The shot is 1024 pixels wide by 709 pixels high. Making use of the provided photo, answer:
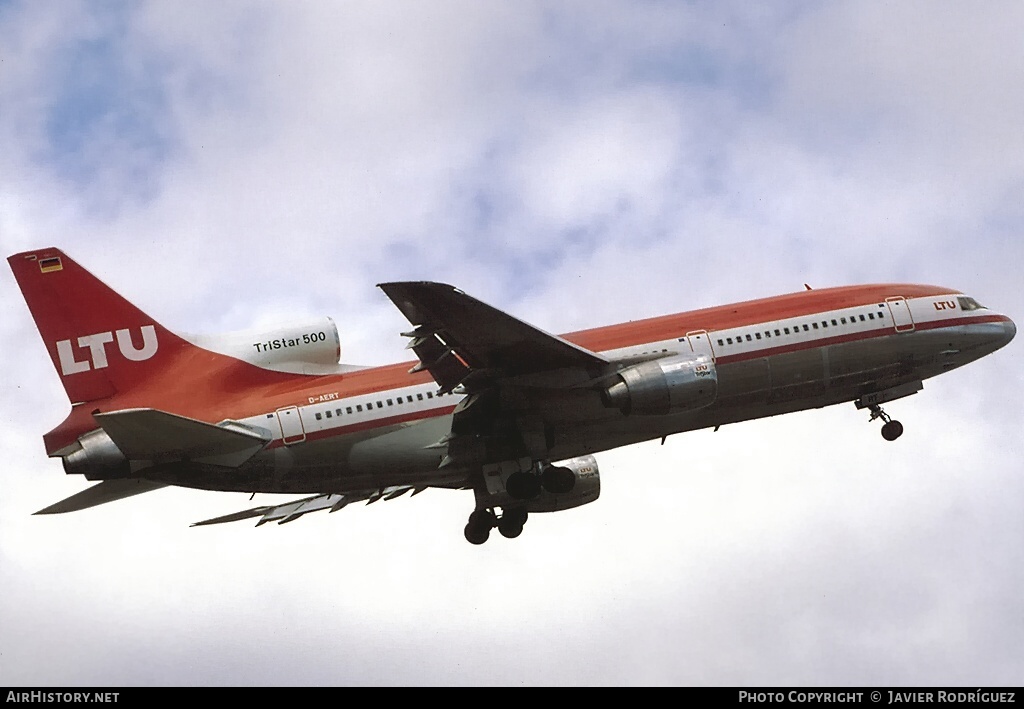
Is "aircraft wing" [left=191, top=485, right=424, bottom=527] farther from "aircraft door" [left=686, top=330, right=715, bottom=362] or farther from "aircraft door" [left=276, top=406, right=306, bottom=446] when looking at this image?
"aircraft door" [left=686, top=330, right=715, bottom=362]

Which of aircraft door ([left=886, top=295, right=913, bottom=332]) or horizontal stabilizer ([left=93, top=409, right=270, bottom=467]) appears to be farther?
aircraft door ([left=886, top=295, right=913, bottom=332])

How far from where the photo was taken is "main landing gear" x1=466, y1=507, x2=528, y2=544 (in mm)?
46031

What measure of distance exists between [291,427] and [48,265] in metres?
8.47

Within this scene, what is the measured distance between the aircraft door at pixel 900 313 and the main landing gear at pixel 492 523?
1334 cm

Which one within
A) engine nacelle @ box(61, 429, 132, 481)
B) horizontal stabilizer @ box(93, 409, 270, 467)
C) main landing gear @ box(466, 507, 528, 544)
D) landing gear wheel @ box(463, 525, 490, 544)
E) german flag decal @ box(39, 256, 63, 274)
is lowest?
engine nacelle @ box(61, 429, 132, 481)

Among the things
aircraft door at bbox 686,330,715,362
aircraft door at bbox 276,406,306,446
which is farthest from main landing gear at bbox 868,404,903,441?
aircraft door at bbox 276,406,306,446

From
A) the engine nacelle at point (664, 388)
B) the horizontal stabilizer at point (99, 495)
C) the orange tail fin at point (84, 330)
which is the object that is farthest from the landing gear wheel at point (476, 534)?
the orange tail fin at point (84, 330)

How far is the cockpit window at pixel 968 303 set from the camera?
44844 millimetres

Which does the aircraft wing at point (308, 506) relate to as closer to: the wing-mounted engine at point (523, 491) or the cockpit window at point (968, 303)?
the wing-mounted engine at point (523, 491)

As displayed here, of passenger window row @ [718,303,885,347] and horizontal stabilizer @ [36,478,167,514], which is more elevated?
passenger window row @ [718,303,885,347]

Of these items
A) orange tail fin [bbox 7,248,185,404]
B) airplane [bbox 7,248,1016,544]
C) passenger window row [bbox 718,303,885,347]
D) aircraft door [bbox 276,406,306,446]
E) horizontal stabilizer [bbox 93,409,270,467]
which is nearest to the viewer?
horizontal stabilizer [bbox 93,409,270,467]

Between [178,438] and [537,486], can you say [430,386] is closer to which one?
[537,486]

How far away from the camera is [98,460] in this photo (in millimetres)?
36594

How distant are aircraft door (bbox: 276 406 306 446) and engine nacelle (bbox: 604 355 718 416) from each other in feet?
28.0
